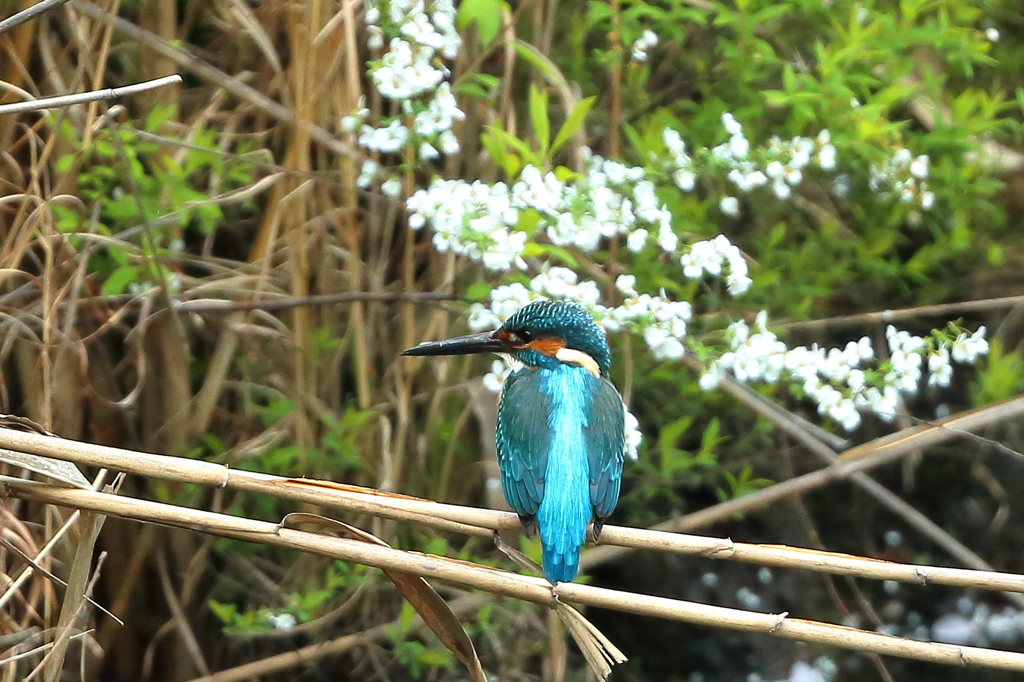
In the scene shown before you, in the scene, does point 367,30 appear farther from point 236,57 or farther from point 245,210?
point 245,210

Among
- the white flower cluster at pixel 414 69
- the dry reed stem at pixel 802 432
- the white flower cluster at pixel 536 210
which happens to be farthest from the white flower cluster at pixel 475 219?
the dry reed stem at pixel 802 432

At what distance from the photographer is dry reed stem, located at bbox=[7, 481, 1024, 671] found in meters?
1.12

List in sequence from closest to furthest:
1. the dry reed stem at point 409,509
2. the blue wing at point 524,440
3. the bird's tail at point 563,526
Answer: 1. the dry reed stem at point 409,509
2. the bird's tail at point 563,526
3. the blue wing at point 524,440

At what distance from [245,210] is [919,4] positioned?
137 centimetres

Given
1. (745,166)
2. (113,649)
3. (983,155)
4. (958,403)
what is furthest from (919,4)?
(113,649)

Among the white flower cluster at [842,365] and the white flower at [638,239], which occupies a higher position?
the white flower at [638,239]

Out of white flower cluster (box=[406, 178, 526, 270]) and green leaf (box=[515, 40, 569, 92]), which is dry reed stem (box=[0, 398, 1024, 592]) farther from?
green leaf (box=[515, 40, 569, 92])

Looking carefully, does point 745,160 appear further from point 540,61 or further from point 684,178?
point 540,61

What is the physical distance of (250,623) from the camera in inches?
75.9

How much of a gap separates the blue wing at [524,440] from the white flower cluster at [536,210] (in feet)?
0.65

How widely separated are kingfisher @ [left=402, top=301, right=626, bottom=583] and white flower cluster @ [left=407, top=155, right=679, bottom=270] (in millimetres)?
113

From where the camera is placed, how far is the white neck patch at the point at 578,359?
1.75 metres

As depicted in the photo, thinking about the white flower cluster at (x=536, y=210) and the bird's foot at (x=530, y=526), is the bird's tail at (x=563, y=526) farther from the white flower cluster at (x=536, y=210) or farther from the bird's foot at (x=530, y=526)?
the white flower cluster at (x=536, y=210)

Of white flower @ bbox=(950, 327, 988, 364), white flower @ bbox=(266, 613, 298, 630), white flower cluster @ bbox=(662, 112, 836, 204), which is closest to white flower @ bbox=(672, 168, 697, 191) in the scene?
white flower cluster @ bbox=(662, 112, 836, 204)
